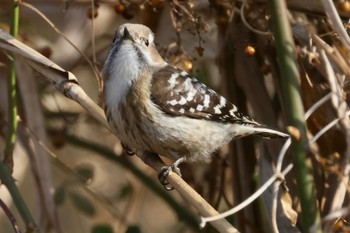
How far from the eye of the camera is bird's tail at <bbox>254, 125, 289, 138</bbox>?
3141 millimetres

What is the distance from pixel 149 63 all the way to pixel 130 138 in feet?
0.97

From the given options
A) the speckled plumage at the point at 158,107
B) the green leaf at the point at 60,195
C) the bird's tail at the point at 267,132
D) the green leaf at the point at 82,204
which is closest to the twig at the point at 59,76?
the speckled plumage at the point at 158,107

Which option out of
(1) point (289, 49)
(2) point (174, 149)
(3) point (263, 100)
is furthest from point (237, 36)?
(1) point (289, 49)

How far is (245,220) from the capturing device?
357cm

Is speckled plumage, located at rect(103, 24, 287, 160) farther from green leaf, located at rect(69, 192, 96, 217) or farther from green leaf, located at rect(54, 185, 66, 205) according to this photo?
green leaf, located at rect(69, 192, 96, 217)

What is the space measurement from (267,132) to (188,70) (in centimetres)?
39

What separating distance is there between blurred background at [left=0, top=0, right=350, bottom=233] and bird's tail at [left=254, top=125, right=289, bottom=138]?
142 millimetres

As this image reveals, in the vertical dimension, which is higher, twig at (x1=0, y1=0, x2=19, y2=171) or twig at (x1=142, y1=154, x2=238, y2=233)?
twig at (x1=0, y1=0, x2=19, y2=171)

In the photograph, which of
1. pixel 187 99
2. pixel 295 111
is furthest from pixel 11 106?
pixel 295 111

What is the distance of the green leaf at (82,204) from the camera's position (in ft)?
13.9

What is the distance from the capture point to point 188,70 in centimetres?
328

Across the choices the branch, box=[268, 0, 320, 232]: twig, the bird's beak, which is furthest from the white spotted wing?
box=[268, 0, 320, 232]: twig

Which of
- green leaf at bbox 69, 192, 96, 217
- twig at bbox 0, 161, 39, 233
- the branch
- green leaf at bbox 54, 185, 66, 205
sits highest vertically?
the branch

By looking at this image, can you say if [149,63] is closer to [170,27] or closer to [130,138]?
[130,138]
